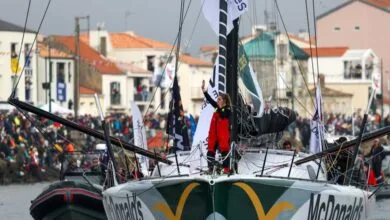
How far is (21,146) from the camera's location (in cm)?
5716

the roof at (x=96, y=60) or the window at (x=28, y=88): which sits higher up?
the roof at (x=96, y=60)

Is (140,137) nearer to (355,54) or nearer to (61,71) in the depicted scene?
(61,71)

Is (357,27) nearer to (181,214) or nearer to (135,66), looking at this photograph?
(135,66)

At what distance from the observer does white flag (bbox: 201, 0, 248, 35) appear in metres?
26.2

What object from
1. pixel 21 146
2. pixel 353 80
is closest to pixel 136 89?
pixel 353 80

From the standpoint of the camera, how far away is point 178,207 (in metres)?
24.6

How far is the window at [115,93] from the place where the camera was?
122m

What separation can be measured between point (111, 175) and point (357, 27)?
417 ft

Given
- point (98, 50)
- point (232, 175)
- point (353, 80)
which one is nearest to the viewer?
point (232, 175)

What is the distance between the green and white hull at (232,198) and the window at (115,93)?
9597 centimetres

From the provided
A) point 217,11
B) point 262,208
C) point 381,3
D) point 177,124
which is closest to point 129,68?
point 381,3

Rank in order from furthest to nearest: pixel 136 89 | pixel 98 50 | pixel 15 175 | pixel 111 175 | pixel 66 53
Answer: pixel 98 50
pixel 136 89
pixel 66 53
pixel 15 175
pixel 111 175

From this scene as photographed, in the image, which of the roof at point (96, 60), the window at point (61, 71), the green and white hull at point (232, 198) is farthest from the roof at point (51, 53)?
the green and white hull at point (232, 198)

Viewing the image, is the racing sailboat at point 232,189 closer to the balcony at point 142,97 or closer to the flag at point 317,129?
the flag at point 317,129
